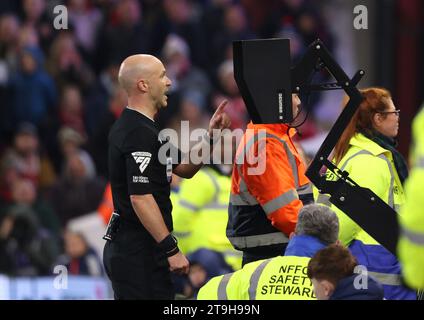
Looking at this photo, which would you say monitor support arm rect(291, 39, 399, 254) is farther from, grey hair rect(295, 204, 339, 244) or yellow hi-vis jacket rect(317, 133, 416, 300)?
yellow hi-vis jacket rect(317, 133, 416, 300)

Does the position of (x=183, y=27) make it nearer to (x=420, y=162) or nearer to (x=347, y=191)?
(x=347, y=191)

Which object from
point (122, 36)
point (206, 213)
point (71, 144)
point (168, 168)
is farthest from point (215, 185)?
point (122, 36)

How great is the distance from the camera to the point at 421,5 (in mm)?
14422

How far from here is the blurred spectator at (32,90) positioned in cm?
1388

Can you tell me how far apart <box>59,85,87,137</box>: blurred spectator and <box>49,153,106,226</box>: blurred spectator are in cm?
57

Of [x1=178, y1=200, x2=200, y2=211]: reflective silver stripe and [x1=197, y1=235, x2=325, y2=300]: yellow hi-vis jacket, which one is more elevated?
[x1=197, y1=235, x2=325, y2=300]: yellow hi-vis jacket

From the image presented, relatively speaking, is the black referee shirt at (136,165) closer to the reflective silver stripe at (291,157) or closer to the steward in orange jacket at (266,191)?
the steward in orange jacket at (266,191)

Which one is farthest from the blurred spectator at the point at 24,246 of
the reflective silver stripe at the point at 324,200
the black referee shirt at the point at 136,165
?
the black referee shirt at the point at 136,165

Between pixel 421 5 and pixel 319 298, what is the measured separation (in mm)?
8821

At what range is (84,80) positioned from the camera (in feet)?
47.0

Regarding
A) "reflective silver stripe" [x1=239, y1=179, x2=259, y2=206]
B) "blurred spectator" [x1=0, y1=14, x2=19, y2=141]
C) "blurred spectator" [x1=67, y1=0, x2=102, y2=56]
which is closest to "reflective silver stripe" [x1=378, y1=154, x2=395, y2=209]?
"reflective silver stripe" [x1=239, y1=179, x2=259, y2=206]

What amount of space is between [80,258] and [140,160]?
15.5ft

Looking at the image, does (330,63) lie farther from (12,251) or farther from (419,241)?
(12,251)

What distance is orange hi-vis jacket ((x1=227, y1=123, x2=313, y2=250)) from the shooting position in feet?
23.9
